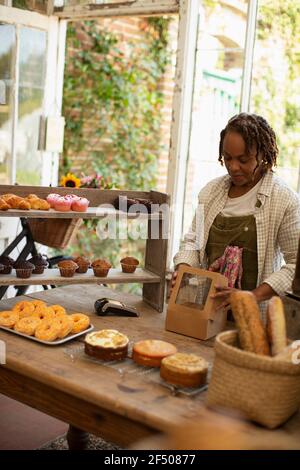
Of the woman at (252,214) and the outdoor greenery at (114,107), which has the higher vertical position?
the outdoor greenery at (114,107)

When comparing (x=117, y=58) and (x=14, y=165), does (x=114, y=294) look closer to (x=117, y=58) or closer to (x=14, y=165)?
(x=14, y=165)

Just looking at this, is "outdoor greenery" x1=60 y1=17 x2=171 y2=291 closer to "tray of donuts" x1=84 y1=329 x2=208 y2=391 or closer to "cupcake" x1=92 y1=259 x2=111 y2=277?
"cupcake" x1=92 y1=259 x2=111 y2=277

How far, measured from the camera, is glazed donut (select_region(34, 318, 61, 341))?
83.5 inches

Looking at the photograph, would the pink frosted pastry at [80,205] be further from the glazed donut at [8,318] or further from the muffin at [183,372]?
the muffin at [183,372]

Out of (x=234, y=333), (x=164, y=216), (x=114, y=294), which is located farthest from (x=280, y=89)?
(x=234, y=333)

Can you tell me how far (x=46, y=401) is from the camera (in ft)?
6.23

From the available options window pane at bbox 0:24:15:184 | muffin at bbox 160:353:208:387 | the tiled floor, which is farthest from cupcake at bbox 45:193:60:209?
window pane at bbox 0:24:15:184

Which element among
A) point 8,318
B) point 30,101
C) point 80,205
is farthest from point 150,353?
point 30,101

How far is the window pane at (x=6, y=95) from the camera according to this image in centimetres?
429

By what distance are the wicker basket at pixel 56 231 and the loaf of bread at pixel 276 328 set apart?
6.76 ft

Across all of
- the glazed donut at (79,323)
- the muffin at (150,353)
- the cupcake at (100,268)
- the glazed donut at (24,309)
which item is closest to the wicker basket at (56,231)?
the cupcake at (100,268)

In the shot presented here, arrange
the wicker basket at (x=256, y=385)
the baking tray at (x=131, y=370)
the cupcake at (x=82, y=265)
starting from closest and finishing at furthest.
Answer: the wicker basket at (x=256, y=385) → the baking tray at (x=131, y=370) → the cupcake at (x=82, y=265)

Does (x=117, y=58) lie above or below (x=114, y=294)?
above
